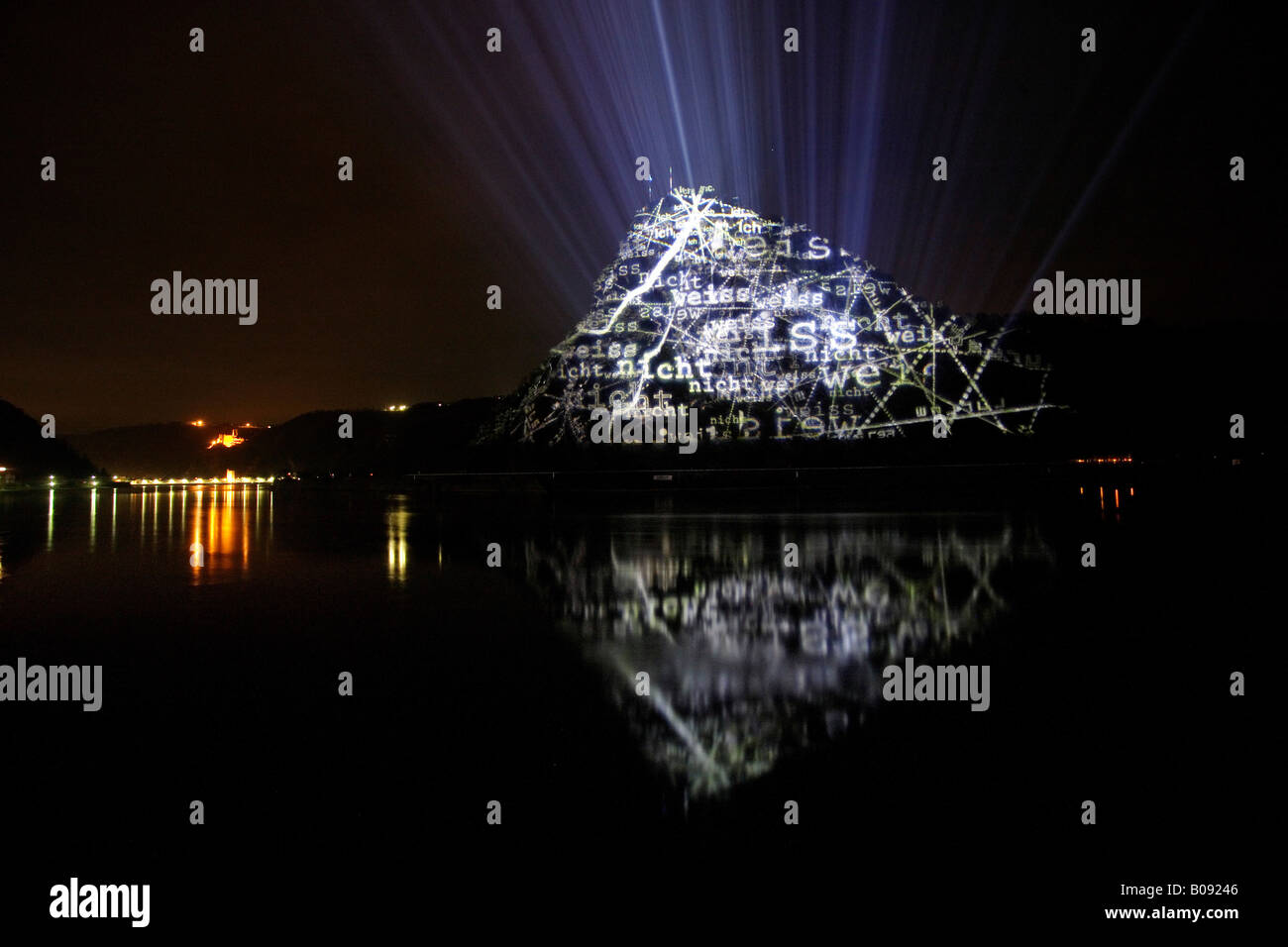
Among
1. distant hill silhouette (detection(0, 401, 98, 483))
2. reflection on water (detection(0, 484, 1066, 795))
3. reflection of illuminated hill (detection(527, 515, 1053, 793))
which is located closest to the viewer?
reflection of illuminated hill (detection(527, 515, 1053, 793))

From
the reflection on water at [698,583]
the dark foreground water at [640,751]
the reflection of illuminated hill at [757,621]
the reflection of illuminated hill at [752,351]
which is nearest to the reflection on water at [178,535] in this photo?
the reflection on water at [698,583]

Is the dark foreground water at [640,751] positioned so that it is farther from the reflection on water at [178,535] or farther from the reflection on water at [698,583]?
the reflection on water at [178,535]

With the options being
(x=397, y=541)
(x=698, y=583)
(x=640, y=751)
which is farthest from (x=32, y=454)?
(x=640, y=751)

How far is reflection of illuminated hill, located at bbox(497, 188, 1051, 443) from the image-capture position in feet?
127

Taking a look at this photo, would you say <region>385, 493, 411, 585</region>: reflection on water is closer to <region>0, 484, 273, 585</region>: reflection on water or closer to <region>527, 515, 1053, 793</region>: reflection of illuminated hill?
<region>527, 515, 1053, 793</region>: reflection of illuminated hill

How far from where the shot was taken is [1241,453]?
42094 mm

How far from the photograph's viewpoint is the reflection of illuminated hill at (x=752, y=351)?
38.7 metres

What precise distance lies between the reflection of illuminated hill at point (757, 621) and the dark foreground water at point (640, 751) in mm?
39

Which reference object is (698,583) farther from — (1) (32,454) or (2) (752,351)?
(1) (32,454)

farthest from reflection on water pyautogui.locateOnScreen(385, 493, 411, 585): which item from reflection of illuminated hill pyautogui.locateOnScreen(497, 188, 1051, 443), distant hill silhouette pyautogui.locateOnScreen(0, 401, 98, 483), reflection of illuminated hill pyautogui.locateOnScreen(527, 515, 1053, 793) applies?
Result: distant hill silhouette pyautogui.locateOnScreen(0, 401, 98, 483)

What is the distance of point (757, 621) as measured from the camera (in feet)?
21.7

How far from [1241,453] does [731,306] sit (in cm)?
2456

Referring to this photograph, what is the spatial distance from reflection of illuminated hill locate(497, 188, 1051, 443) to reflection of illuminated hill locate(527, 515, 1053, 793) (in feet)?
84.9

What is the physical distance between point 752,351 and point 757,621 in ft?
110
